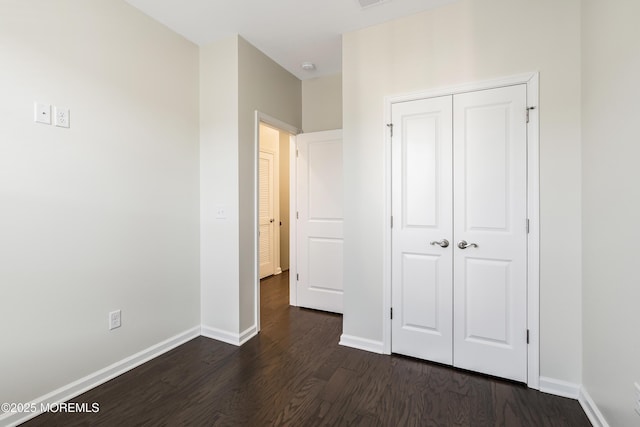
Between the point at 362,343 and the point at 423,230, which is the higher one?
the point at 423,230

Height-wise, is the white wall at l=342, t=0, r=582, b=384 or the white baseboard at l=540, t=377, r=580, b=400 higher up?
the white wall at l=342, t=0, r=582, b=384

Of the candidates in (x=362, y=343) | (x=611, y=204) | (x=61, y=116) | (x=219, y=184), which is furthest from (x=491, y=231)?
(x=61, y=116)

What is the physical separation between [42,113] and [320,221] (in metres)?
2.45

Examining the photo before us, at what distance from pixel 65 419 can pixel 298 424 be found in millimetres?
1382

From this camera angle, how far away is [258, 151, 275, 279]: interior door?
474 centimetres

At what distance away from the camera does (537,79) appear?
190cm

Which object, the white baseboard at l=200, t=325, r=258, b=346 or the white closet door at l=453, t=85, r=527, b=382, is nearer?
the white closet door at l=453, t=85, r=527, b=382

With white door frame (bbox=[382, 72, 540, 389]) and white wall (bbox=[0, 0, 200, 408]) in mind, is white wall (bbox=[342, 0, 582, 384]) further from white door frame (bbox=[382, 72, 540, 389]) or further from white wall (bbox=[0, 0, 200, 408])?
white wall (bbox=[0, 0, 200, 408])

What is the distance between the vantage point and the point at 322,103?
346 cm

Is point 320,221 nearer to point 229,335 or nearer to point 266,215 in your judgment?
point 229,335

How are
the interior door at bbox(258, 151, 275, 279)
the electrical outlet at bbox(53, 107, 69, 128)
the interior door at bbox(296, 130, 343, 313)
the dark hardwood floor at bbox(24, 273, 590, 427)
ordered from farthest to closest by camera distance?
the interior door at bbox(258, 151, 275, 279) < the interior door at bbox(296, 130, 343, 313) < the electrical outlet at bbox(53, 107, 69, 128) < the dark hardwood floor at bbox(24, 273, 590, 427)

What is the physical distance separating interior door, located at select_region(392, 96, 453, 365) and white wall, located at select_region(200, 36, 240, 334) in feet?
4.68

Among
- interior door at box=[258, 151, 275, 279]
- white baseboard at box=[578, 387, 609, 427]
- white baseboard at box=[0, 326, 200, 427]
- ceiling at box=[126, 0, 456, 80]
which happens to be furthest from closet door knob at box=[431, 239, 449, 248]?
interior door at box=[258, 151, 275, 279]

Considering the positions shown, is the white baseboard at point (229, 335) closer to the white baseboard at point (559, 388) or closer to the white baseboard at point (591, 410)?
the white baseboard at point (559, 388)
